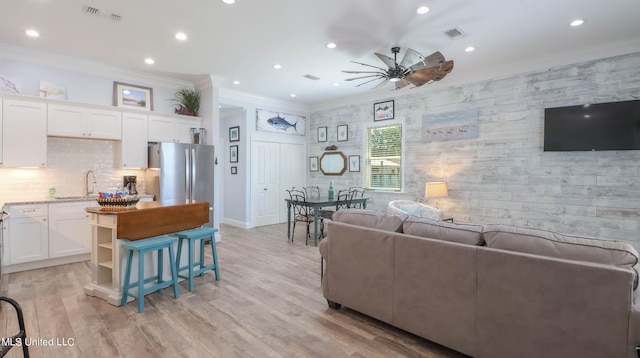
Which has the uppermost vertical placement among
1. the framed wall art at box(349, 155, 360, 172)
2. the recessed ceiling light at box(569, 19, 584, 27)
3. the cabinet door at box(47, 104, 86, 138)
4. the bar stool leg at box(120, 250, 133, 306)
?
the recessed ceiling light at box(569, 19, 584, 27)

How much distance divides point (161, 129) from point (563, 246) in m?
5.61

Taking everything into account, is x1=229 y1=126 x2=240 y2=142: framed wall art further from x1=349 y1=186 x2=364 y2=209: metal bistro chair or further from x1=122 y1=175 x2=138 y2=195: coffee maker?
x1=349 y1=186 x2=364 y2=209: metal bistro chair

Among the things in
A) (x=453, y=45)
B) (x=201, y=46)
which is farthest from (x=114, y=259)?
(x=453, y=45)

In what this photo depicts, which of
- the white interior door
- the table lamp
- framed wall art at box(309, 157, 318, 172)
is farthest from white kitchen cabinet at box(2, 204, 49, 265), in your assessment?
the table lamp

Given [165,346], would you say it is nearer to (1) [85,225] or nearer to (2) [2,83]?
(1) [85,225]

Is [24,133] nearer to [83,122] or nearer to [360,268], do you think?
[83,122]

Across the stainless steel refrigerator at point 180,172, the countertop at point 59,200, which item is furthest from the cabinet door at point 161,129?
the countertop at point 59,200

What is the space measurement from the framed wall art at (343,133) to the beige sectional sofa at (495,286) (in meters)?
4.68

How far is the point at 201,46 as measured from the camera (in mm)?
4246

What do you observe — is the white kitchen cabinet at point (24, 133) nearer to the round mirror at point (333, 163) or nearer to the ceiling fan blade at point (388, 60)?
the ceiling fan blade at point (388, 60)

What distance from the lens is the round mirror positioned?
740 cm

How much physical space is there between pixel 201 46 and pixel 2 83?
8.79 ft

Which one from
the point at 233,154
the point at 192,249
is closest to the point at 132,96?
the point at 233,154

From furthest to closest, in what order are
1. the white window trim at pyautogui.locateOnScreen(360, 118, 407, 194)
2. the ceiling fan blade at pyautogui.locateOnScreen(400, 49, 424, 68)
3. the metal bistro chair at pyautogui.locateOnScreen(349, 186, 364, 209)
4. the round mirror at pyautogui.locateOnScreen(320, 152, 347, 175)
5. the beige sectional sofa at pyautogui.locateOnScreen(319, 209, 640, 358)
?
the round mirror at pyautogui.locateOnScreen(320, 152, 347, 175) → the metal bistro chair at pyautogui.locateOnScreen(349, 186, 364, 209) → the white window trim at pyautogui.locateOnScreen(360, 118, 407, 194) → the ceiling fan blade at pyautogui.locateOnScreen(400, 49, 424, 68) → the beige sectional sofa at pyautogui.locateOnScreen(319, 209, 640, 358)
